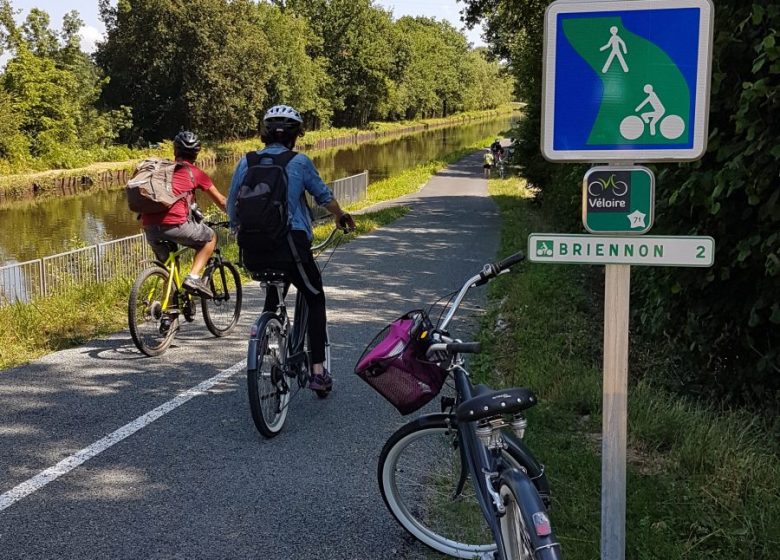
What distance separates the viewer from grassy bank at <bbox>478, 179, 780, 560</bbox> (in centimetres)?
308

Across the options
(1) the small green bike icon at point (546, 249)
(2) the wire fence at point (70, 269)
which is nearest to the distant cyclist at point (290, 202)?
(1) the small green bike icon at point (546, 249)

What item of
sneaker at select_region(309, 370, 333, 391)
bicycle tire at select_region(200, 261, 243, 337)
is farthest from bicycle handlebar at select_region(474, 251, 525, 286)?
bicycle tire at select_region(200, 261, 243, 337)

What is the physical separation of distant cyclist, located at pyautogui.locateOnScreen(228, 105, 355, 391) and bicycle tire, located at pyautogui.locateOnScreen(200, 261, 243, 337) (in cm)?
224

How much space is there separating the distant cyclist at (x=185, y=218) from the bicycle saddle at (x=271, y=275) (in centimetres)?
171

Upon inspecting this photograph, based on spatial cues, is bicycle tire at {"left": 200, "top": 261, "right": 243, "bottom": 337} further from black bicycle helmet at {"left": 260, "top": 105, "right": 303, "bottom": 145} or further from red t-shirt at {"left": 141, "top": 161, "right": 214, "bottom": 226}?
black bicycle helmet at {"left": 260, "top": 105, "right": 303, "bottom": 145}

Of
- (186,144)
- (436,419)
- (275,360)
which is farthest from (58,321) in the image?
(436,419)

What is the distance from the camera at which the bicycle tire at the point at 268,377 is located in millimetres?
4262

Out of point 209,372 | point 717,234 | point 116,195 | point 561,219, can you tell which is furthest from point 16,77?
point 717,234

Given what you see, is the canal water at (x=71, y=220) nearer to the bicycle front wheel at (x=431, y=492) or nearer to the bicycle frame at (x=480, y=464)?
the bicycle front wheel at (x=431, y=492)

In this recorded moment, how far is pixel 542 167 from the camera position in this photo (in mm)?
17797

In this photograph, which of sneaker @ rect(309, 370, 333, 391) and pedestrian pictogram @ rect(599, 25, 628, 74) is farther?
sneaker @ rect(309, 370, 333, 391)

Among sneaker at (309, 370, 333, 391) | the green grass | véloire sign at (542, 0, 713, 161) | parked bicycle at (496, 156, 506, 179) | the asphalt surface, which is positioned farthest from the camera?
parked bicycle at (496, 156, 506, 179)

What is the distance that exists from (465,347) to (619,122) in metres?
0.91

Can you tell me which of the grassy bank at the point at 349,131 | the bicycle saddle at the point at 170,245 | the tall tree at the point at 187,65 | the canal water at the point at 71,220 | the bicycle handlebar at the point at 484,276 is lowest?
the canal water at the point at 71,220
